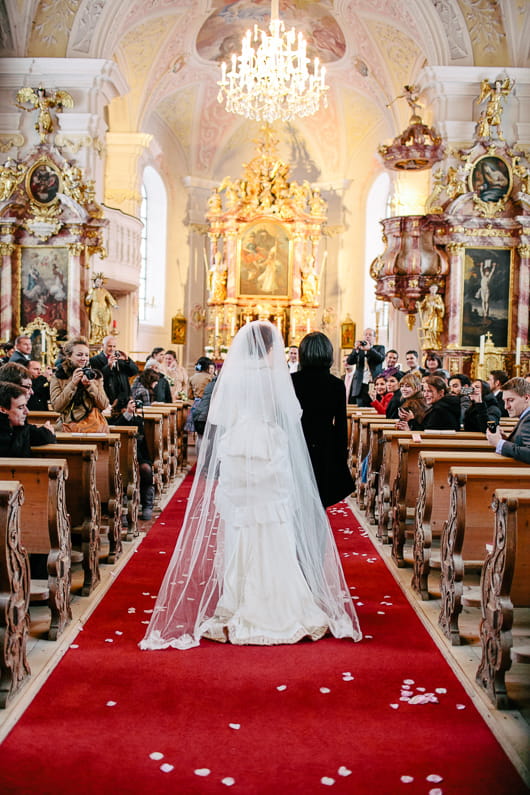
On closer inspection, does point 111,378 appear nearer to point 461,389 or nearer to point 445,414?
point 445,414

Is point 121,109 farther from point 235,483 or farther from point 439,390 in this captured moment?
point 235,483

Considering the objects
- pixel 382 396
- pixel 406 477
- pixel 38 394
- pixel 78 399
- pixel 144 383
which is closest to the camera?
pixel 406 477

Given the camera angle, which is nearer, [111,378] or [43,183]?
[111,378]

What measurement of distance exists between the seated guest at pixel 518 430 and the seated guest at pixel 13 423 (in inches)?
112

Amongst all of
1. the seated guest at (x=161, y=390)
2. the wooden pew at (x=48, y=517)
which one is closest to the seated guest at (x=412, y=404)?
the wooden pew at (x=48, y=517)

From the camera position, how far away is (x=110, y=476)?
645 centimetres

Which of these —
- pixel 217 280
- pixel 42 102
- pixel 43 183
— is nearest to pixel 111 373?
pixel 43 183

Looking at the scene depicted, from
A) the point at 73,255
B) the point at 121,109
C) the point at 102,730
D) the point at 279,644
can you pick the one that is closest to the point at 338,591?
the point at 279,644

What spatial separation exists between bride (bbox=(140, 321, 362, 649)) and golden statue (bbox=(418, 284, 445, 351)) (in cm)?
1030

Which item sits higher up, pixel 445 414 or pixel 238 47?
pixel 238 47

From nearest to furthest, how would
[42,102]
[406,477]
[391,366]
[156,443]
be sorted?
[406,477] < [156,443] < [391,366] < [42,102]

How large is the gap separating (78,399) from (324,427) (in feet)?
8.80

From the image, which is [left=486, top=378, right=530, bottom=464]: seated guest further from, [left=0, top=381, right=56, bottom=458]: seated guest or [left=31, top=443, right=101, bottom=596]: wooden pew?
[left=0, top=381, right=56, bottom=458]: seated guest

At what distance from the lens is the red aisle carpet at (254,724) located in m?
3.06
